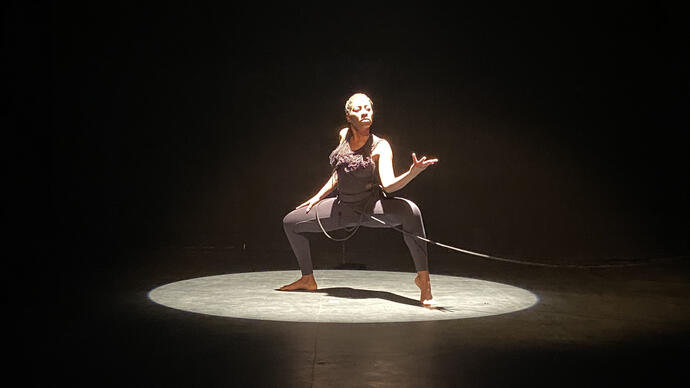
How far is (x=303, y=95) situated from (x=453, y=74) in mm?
1368

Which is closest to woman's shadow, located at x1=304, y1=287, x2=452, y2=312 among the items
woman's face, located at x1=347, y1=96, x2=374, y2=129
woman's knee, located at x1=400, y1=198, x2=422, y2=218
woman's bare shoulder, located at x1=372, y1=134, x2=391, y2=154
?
woman's knee, located at x1=400, y1=198, x2=422, y2=218

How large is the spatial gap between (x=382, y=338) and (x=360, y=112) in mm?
1745

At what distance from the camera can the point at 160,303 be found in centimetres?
449

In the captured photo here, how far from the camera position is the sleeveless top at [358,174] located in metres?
4.91

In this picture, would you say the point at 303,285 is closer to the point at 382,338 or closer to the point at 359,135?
the point at 359,135

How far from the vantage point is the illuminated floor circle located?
4.20m

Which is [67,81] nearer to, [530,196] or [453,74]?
[453,74]

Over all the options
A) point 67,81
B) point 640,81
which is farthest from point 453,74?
point 67,81

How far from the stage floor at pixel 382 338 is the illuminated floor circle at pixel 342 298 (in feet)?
0.07

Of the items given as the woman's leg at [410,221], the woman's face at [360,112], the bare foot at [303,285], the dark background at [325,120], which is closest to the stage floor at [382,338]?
the bare foot at [303,285]

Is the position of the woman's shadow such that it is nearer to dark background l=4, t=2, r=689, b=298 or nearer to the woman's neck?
the woman's neck

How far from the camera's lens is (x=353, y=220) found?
501 centimetres

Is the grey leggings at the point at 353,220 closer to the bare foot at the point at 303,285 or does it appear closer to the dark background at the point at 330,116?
the bare foot at the point at 303,285

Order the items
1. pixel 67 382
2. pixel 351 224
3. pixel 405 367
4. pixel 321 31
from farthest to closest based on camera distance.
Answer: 1. pixel 321 31
2. pixel 351 224
3. pixel 405 367
4. pixel 67 382
